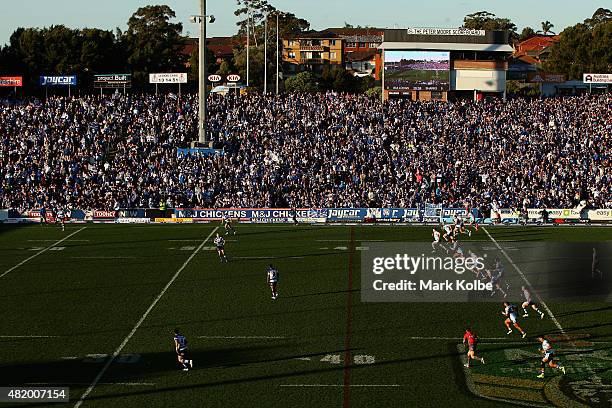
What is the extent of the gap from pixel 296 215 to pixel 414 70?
995 inches

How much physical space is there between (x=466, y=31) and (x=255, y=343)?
2308 inches

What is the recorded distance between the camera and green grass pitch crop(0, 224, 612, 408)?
26.7 meters

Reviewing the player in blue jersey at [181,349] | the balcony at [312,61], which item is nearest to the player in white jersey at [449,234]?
the player in blue jersey at [181,349]

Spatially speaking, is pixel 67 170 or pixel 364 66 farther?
pixel 364 66

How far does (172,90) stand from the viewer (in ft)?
347

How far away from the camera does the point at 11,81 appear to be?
265ft

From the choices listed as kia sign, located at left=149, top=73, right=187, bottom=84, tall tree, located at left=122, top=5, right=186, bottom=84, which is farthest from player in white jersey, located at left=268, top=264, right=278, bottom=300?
tall tree, located at left=122, top=5, right=186, bottom=84

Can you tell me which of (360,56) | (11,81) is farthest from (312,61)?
(11,81)

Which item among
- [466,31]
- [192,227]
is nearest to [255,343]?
[192,227]

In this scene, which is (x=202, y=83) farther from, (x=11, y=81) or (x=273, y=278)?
(x=273, y=278)

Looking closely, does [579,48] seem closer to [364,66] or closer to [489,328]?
[364,66]

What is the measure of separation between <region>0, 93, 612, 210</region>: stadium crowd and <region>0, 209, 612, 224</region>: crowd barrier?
2.65 feet

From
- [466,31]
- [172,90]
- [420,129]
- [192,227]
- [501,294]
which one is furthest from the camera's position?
[172,90]

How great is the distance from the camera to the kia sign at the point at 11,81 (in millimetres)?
80375
